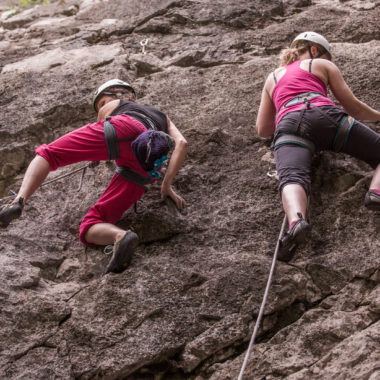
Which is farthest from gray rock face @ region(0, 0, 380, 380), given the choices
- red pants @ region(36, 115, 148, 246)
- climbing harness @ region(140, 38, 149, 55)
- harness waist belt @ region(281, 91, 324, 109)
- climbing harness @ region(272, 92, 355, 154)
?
harness waist belt @ region(281, 91, 324, 109)

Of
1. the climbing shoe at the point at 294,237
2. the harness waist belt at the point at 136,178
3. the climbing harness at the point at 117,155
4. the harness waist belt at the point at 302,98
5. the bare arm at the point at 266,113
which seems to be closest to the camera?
the climbing shoe at the point at 294,237

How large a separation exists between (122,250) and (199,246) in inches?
25.6

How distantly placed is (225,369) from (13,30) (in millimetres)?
6742

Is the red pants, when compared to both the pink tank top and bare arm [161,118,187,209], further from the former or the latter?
the pink tank top

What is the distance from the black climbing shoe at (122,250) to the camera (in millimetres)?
3943

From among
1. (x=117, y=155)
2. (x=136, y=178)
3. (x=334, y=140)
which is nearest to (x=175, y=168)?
(x=136, y=178)

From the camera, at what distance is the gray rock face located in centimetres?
349

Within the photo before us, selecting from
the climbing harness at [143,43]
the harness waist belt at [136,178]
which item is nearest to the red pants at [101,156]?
the harness waist belt at [136,178]

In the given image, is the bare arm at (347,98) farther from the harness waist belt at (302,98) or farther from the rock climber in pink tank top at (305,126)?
the harness waist belt at (302,98)

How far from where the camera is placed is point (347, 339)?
128 inches

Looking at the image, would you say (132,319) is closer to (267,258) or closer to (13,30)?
(267,258)

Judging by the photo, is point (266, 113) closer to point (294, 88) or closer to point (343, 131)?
Answer: point (294, 88)

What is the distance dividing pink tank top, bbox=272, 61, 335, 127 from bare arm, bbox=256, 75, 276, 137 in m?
A: 0.15

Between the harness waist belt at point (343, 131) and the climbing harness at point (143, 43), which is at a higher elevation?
the harness waist belt at point (343, 131)
